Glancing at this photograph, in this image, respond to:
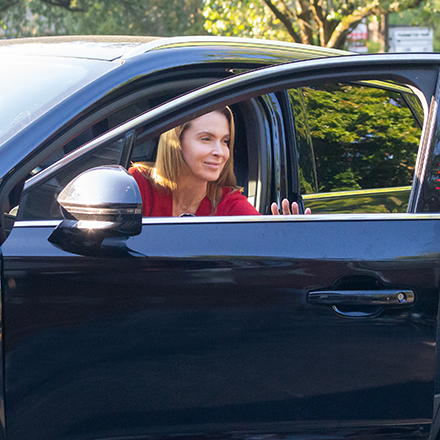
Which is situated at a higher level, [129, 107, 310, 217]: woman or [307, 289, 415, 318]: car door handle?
[129, 107, 310, 217]: woman

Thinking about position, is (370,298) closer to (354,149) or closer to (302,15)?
(354,149)

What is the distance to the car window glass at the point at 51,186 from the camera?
1.65 m

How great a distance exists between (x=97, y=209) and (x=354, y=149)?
6.44ft

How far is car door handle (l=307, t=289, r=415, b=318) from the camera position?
1.58m

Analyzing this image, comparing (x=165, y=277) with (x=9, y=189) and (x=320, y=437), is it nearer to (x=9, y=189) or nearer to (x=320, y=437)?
(x=9, y=189)

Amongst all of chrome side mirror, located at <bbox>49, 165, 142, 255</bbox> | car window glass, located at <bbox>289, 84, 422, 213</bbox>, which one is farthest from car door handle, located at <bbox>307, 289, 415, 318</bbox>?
car window glass, located at <bbox>289, 84, 422, 213</bbox>

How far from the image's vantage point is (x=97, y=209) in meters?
1.51

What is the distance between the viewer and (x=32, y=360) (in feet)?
5.10

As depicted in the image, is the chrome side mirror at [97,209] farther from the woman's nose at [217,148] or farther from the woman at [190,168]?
the woman's nose at [217,148]

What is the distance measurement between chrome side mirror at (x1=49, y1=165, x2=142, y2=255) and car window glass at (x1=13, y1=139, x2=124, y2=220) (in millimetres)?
100

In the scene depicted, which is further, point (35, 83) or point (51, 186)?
point (35, 83)

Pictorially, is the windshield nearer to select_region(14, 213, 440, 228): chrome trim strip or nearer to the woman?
select_region(14, 213, 440, 228): chrome trim strip

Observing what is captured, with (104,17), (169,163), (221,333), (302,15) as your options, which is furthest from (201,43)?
(104,17)

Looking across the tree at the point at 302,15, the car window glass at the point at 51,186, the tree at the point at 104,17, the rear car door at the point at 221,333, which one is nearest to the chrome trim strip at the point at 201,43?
the car window glass at the point at 51,186
